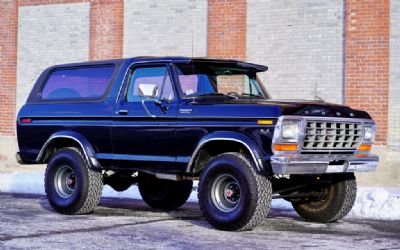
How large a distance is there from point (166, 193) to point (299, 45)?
637 centimetres

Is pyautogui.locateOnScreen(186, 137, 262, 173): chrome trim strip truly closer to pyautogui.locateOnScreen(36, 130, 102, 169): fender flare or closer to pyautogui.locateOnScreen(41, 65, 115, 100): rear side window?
pyautogui.locateOnScreen(36, 130, 102, 169): fender flare

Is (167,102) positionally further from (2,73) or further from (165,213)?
(2,73)

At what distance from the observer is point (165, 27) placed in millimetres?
17469

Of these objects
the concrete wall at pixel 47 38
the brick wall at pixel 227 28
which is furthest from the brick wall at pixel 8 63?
the brick wall at pixel 227 28

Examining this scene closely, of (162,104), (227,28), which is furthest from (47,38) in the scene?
(162,104)

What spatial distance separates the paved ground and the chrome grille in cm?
99

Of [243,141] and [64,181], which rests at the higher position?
[243,141]

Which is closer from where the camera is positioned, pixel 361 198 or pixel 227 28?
pixel 361 198

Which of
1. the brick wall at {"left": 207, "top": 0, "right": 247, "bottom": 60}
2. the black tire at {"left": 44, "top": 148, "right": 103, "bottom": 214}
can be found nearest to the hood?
the black tire at {"left": 44, "top": 148, "right": 103, "bottom": 214}

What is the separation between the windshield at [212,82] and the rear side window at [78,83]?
136 cm

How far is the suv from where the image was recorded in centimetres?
802

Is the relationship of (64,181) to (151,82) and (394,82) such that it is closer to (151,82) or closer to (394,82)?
(151,82)

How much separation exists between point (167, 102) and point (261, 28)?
25.7ft

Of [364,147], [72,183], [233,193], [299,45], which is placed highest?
[299,45]
